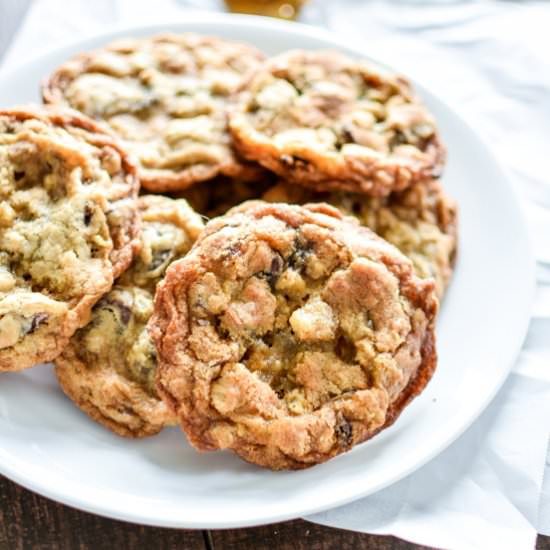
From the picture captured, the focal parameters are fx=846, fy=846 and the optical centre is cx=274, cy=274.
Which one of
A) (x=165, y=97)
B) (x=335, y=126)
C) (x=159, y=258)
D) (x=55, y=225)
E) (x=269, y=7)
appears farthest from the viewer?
(x=269, y=7)

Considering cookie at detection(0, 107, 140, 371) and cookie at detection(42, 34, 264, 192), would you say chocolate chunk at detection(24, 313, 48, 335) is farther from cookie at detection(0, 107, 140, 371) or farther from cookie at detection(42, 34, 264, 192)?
Answer: cookie at detection(42, 34, 264, 192)

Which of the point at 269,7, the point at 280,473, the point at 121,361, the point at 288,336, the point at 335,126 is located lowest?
the point at 280,473

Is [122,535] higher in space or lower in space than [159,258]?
lower

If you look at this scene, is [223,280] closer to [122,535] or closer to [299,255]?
[299,255]

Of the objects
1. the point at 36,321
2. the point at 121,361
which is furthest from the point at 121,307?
the point at 36,321

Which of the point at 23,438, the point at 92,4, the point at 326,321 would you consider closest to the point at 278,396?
the point at 326,321
